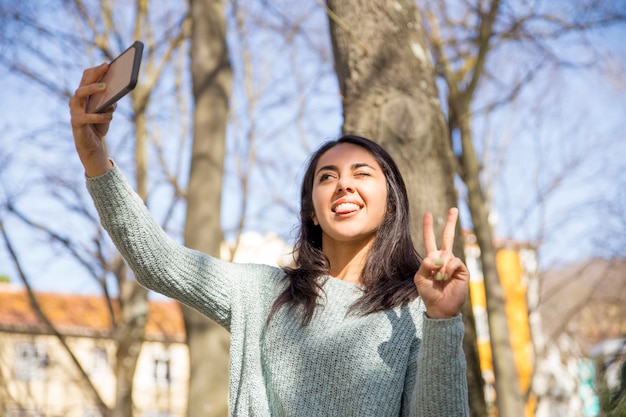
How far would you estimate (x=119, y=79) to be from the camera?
213 centimetres

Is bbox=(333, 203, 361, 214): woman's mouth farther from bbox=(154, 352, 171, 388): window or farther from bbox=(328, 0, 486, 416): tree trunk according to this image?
bbox=(154, 352, 171, 388): window

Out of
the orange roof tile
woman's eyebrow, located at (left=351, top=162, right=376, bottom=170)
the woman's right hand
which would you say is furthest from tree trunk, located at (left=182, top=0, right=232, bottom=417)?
the orange roof tile

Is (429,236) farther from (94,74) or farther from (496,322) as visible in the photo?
(496,322)

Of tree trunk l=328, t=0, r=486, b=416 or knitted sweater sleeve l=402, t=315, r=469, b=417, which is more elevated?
tree trunk l=328, t=0, r=486, b=416

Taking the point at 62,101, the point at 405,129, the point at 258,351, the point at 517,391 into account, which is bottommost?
the point at 517,391

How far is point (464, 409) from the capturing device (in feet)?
6.74

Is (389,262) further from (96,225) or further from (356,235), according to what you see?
(96,225)

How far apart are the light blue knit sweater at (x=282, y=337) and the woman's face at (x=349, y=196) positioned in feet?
0.67

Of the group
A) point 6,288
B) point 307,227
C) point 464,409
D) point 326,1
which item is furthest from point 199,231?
point 6,288

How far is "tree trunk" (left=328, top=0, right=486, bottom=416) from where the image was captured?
3.67 meters

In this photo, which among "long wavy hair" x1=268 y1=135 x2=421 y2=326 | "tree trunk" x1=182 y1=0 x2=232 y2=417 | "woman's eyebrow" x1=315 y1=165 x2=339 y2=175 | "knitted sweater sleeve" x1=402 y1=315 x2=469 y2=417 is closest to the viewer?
"knitted sweater sleeve" x1=402 y1=315 x2=469 y2=417

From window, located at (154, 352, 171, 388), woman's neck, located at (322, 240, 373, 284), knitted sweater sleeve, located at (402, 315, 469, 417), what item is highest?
woman's neck, located at (322, 240, 373, 284)

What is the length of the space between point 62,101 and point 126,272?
2687mm

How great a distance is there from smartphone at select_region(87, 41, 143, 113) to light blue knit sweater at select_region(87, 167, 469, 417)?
0.21 metres
